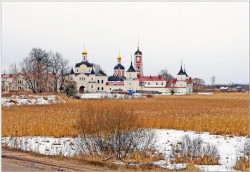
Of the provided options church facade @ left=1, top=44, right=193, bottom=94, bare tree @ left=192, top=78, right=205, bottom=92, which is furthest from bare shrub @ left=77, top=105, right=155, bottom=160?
bare tree @ left=192, top=78, right=205, bottom=92

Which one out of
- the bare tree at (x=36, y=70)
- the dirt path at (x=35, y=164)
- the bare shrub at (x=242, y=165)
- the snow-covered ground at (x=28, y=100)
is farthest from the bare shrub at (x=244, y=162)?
the bare tree at (x=36, y=70)

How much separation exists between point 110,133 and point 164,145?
294cm

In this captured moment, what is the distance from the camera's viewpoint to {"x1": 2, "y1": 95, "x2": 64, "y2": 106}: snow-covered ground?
3407 cm

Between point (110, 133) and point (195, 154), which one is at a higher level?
point (110, 133)

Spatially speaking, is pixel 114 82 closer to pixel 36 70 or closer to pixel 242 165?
pixel 36 70

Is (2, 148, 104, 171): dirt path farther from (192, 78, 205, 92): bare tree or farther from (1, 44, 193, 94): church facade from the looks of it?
(192, 78, 205, 92): bare tree

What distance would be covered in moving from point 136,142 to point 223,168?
11.7 feet

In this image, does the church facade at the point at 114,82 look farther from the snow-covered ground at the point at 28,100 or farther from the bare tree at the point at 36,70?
the snow-covered ground at the point at 28,100

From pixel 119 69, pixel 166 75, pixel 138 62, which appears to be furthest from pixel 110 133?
pixel 166 75

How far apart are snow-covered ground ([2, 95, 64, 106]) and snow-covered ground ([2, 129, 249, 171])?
22284 millimetres

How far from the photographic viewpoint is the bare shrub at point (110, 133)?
10.7 metres

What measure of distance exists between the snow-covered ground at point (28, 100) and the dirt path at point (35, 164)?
25.1 meters

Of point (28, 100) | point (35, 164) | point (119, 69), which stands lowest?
point (35, 164)

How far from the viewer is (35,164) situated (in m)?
8.76
